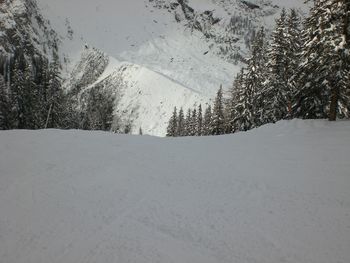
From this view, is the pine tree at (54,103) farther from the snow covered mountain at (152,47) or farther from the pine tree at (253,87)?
the snow covered mountain at (152,47)

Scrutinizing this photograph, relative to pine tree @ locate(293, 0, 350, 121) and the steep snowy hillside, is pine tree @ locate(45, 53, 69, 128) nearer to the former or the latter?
pine tree @ locate(293, 0, 350, 121)

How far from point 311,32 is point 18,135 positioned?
801 inches

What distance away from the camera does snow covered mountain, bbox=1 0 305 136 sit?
340ft

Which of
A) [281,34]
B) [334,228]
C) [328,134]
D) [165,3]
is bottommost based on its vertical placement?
[334,228]

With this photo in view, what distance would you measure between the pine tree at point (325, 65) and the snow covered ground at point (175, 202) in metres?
4.31

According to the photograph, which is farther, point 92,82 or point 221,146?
point 92,82

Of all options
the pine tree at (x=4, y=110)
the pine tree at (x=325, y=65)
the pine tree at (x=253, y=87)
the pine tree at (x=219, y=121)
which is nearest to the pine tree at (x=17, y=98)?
the pine tree at (x=4, y=110)

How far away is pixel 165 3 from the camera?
186 metres

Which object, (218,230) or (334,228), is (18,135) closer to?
(218,230)

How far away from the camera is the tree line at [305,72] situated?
62.7 ft

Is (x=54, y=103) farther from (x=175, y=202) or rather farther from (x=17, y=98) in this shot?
(x=175, y=202)

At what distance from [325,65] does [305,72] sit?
251 cm

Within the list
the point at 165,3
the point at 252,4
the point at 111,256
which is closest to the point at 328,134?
the point at 111,256

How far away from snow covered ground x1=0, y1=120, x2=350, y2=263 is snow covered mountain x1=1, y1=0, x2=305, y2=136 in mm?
73302
